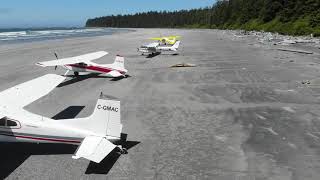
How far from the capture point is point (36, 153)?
1370 centimetres

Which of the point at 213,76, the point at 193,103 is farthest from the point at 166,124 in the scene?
the point at 213,76

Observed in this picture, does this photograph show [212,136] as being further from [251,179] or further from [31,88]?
[31,88]

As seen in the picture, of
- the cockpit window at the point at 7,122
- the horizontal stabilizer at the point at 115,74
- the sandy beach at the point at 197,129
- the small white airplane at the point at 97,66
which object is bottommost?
the sandy beach at the point at 197,129

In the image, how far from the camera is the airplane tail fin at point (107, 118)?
1216cm

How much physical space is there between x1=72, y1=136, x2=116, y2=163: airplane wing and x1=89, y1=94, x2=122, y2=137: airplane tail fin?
318 mm

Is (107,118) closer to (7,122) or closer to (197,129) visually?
(7,122)

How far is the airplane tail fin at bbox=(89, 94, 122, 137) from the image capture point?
12.2 m

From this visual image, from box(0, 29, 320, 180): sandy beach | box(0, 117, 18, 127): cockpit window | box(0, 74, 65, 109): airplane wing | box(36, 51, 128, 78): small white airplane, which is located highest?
box(0, 74, 65, 109): airplane wing

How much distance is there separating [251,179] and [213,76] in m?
20.9

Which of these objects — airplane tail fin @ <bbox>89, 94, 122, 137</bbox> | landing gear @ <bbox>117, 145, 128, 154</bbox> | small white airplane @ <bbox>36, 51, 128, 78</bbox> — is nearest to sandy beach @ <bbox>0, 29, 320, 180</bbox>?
landing gear @ <bbox>117, 145, 128, 154</bbox>

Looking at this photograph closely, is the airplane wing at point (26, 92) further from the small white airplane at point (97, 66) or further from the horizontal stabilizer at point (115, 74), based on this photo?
the horizontal stabilizer at point (115, 74)

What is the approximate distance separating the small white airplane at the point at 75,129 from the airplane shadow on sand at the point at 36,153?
27.0 inches

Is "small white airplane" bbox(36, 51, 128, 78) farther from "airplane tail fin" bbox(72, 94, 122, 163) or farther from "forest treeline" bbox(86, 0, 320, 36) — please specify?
"forest treeline" bbox(86, 0, 320, 36)

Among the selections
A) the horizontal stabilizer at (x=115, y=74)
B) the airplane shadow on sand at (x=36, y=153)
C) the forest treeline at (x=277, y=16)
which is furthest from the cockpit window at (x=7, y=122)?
the forest treeline at (x=277, y=16)
